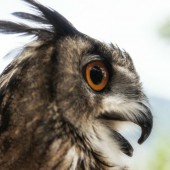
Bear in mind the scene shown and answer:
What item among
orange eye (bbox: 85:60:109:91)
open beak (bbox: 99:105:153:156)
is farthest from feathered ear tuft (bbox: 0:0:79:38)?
open beak (bbox: 99:105:153:156)

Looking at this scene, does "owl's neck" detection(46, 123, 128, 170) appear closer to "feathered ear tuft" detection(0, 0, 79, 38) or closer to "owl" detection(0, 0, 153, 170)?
"owl" detection(0, 0, 153, 170)

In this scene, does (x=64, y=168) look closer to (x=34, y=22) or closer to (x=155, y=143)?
(x=34, y=22)

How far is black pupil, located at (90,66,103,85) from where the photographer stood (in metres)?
1.76

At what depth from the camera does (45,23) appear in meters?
1.82

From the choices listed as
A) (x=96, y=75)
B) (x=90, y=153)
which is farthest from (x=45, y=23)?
(x=90, y=153)

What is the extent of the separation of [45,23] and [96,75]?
27 cm

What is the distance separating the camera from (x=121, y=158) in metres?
1.86

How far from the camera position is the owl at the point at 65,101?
1577mm

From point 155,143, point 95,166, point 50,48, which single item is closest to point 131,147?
point 95,166

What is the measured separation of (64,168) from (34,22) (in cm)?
56

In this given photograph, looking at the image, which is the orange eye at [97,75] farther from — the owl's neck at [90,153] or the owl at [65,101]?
the owl's neck at [90,153]

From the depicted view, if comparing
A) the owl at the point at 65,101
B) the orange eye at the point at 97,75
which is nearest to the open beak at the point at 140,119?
the owl at the point at 65,101

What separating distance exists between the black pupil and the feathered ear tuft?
0.51 ft

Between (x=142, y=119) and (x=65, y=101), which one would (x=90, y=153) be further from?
(x=142, y=119)
